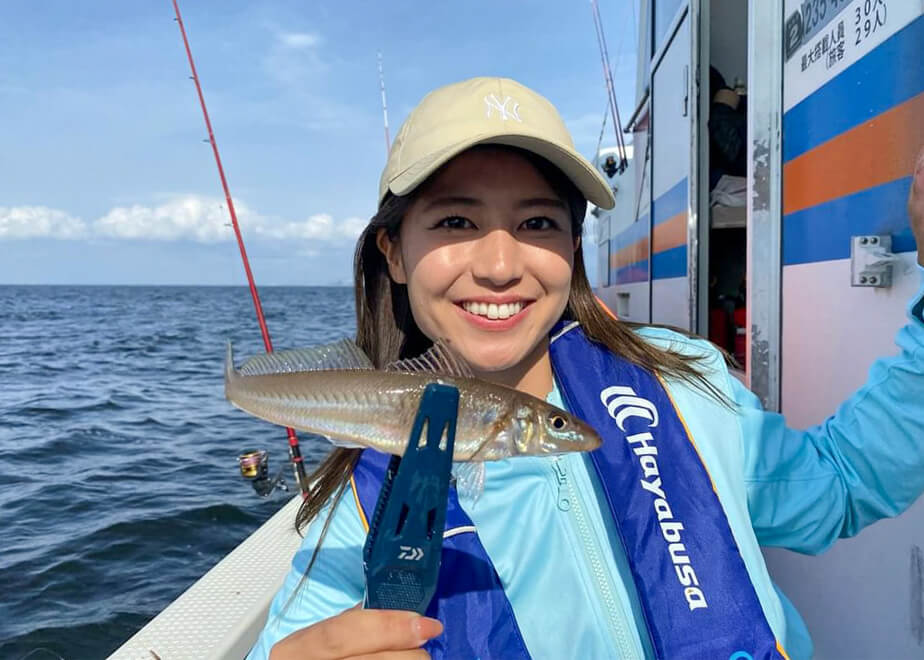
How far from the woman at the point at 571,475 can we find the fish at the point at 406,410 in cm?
35

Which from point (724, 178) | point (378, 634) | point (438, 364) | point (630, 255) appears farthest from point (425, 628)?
point (630, 255)

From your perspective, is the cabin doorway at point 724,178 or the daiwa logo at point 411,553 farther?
the cabin doorway at point 724,178

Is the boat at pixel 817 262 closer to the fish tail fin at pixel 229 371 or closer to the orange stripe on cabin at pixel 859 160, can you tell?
the orange stripe on cabin at pixel 859 160

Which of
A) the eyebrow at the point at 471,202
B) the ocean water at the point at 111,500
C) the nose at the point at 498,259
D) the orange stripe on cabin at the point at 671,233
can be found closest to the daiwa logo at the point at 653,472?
the nose at the point at 498,259

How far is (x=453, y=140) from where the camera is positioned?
1.87 m

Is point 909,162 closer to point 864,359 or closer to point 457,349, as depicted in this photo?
point 864,359

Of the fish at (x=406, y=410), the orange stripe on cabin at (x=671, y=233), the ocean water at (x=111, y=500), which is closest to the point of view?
the fish at (x=406, y=410)

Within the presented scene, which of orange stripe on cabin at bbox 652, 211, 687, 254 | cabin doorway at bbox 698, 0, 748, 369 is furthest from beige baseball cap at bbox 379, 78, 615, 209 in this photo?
orange stripe on cabin at bbox 652, 211, 687, 254

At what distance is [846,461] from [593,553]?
0.81m

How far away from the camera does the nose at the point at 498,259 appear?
6.46 ft

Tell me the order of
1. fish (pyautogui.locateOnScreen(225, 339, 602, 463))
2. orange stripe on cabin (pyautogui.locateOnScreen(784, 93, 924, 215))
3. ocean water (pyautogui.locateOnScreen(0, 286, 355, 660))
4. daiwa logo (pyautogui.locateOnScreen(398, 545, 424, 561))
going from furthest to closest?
1. ocean water (pyautogui.locateOnScreen(0, 286, 355, 660))
2. orange stripe on cabin (pyautogui.locateOnScreen(784, 93, 924, 215))
3. fish (pyautogui.locateOnScreen(225, 339, 602, 463))
4. daiwa logo (pyautogui.locateOnScreen(398, 545, 424, 561))

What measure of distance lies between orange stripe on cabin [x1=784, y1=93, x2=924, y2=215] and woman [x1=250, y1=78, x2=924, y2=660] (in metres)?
0.77

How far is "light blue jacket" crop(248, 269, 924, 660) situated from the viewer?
6.15ft

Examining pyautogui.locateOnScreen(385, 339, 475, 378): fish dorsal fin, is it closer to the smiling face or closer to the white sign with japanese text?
the smiling face
